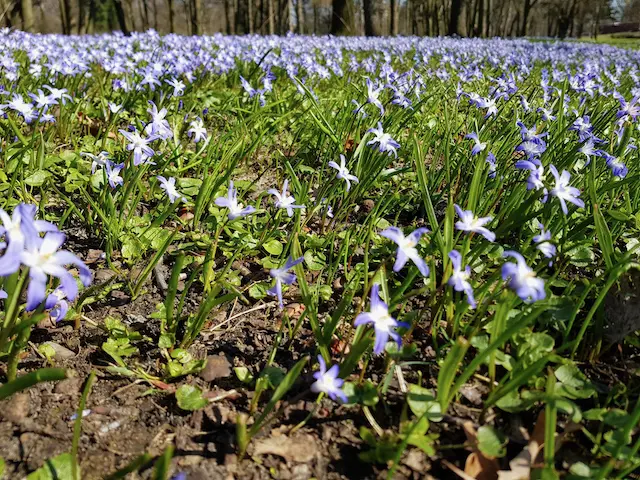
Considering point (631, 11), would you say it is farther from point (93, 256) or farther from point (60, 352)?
point (60, 352)

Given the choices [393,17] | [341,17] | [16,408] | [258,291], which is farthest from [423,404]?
[393,17]

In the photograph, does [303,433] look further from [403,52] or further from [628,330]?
[403,52]

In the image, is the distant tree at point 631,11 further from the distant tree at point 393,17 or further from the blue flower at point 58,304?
the blue flower at point 58,304

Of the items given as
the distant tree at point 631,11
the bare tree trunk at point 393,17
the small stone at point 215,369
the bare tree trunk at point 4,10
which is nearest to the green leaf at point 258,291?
the small stone at point 215,369

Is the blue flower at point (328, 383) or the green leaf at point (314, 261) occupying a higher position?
the green leaf at point (314, 261)

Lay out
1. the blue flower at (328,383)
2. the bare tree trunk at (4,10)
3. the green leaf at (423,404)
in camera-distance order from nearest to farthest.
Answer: the blue flower at (328,383) → the green leaf at (423,404) → the bare tree trunk at (4,10)

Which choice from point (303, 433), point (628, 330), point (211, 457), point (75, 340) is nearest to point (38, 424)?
point (75, 340)
